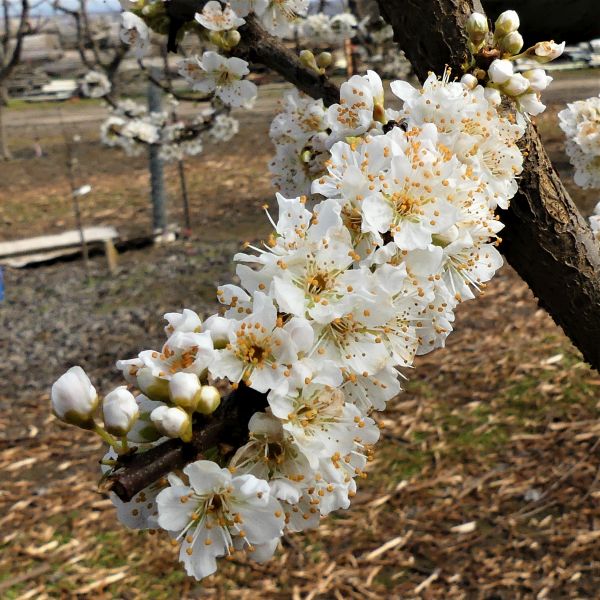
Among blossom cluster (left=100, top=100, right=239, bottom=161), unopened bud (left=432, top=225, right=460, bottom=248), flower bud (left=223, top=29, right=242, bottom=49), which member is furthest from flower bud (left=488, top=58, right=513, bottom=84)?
blossom cluster (left=100, top=100, right=239, bottom=161)

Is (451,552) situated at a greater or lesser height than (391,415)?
greater

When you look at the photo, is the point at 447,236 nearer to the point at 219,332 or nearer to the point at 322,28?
the point at 219,332

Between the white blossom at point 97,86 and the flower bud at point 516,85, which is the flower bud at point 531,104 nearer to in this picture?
the flower bud at point 516,85

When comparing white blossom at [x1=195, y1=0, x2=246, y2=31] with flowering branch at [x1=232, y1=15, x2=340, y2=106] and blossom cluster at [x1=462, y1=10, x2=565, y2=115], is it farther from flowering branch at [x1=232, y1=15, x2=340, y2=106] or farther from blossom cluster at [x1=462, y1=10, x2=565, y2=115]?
blossom cluster at [x1=462, y1=10, x2=565, y2=115]

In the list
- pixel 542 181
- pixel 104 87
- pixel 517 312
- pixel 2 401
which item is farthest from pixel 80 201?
pixel 542 181

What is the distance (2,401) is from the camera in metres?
5.05

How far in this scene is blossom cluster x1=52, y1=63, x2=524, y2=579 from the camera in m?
0.96

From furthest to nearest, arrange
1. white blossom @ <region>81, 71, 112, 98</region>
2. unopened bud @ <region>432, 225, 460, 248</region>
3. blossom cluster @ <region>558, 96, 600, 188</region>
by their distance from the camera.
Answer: white blossom @ <region>81, 71, 112, 98</region> → blossom cluster @ <region>558, 96, 600, 188</region> → unopened bud @ <region>432, 225, 460, 248</region>

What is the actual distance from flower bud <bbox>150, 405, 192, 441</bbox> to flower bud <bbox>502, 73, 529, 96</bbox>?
86 cm

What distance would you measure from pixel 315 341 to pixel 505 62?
0.68 meters

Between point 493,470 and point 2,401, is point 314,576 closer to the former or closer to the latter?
point 493,470

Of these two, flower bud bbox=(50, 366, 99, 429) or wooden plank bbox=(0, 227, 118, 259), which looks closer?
flower bud bbox=(50, 366, 99, 429)

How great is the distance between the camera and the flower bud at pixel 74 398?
95 cm

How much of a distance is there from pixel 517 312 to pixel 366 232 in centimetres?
509
